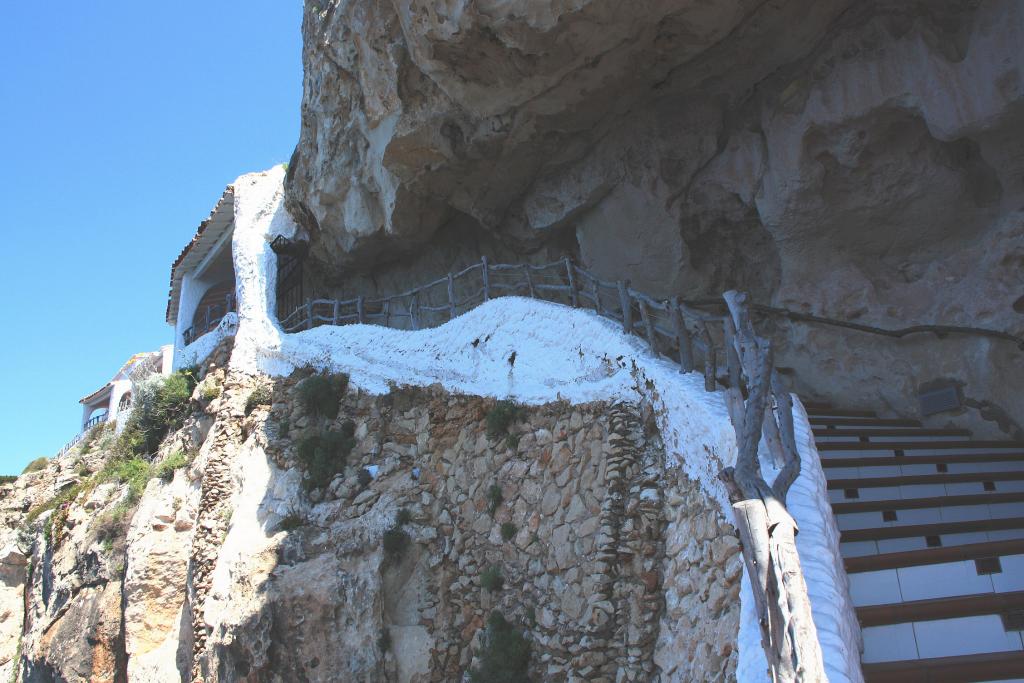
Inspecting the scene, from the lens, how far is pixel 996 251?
7.41 metres

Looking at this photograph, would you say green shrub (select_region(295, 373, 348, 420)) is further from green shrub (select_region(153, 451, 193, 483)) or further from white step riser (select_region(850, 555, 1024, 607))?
white step riser (select_region(850, 555, 1024, 607))

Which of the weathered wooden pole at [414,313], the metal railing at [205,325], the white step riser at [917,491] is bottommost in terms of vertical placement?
the white step riser at [917,491]

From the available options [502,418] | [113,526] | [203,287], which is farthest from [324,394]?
[203,287]

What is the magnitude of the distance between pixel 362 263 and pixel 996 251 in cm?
1021

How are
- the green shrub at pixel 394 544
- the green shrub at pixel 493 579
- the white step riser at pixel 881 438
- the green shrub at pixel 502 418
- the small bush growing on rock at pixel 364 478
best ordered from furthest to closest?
the small bush growing on rock at pixel 364 478 → the green shrub at pixel 394 544 → the green shrub at pixel 502 418 → the green shrub at pixel 493 579 → the white step riser at pixel 881 438

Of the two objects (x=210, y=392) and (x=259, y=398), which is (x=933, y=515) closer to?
(x=259, y=398)

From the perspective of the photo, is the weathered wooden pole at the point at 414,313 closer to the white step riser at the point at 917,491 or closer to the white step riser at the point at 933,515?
the white step riser at the point at 917,491

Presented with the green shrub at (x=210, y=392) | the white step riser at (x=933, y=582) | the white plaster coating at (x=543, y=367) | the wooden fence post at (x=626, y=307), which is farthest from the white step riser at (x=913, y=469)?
the green shrub at (x=210, y=392)

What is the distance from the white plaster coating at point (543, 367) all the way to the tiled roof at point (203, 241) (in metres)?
0.89

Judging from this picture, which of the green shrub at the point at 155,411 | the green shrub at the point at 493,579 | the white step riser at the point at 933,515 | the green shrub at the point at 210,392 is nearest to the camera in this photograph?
the white step riser at the point at 933,515

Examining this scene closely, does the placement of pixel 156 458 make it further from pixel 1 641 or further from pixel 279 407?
pixel 1 641

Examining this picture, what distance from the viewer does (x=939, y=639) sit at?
3779 mm

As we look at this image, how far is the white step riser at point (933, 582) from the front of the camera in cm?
409

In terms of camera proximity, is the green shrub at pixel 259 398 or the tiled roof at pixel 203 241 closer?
the green shrub at pixel 259 398
